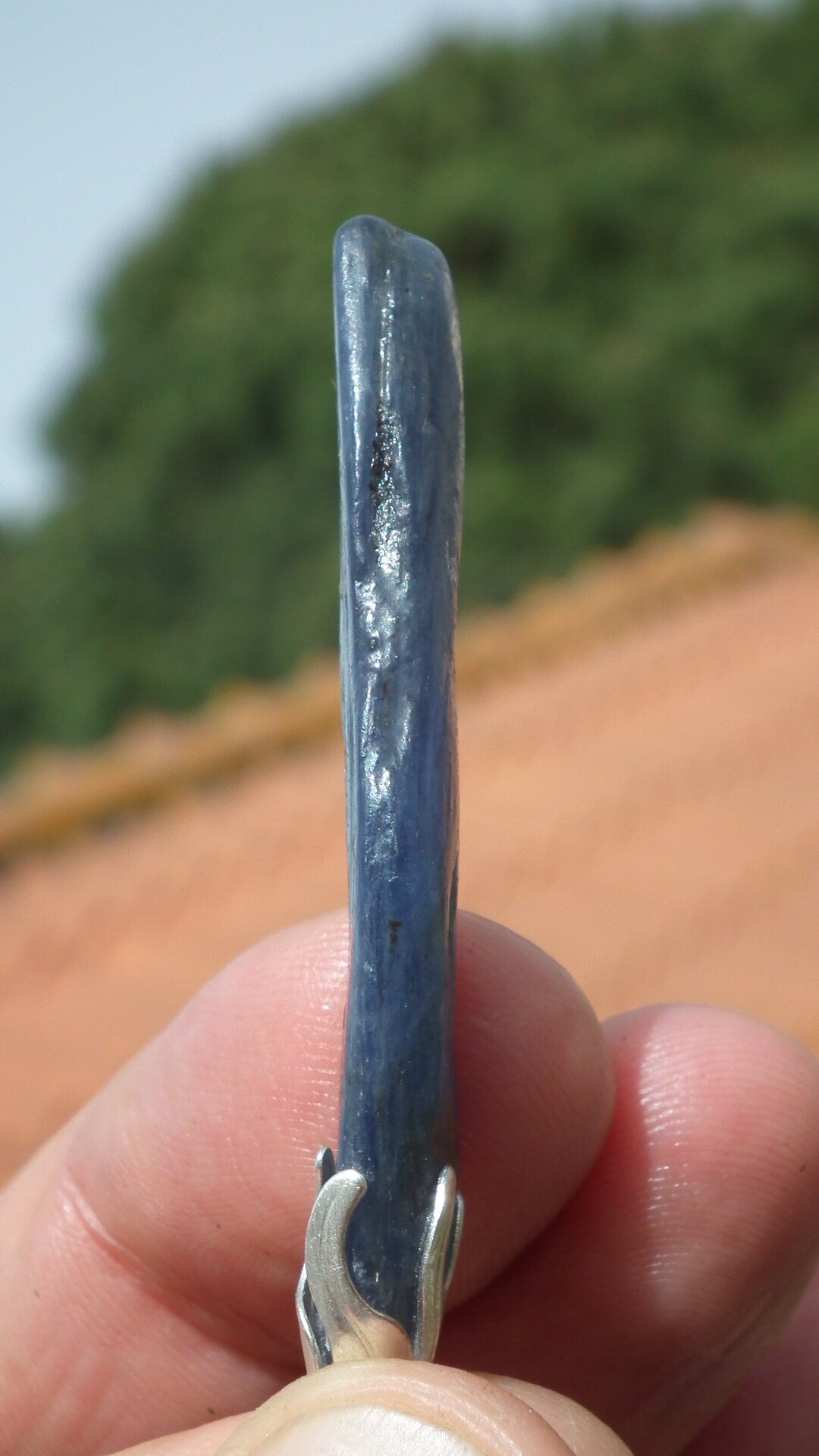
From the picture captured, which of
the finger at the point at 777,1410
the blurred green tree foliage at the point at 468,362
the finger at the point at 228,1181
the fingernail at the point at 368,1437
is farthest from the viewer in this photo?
the blurred green tree foliage at the point at 468,362

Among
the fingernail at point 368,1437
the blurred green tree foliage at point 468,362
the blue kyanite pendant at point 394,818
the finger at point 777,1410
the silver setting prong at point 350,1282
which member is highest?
the blurred green tree foliage at point 468,362

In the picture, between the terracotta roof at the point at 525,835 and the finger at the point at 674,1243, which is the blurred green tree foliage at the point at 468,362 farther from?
the finger at the point at 674,1243

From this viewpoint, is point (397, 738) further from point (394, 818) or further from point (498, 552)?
point (498, 552)

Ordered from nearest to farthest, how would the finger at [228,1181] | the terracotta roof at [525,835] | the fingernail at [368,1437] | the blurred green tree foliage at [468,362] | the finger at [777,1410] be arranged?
the fingernail at [368,1437] → the finger at [228,1181] → the finger at [777,1410] → the terracotta roof at [525,835] → the blurred green tree foliage at [468,362]

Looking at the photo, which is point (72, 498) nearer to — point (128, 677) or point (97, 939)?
point (128, 677)

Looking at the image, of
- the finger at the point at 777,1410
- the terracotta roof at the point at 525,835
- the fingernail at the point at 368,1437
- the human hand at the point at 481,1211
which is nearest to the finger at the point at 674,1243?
the human hand at the point at 481,1211

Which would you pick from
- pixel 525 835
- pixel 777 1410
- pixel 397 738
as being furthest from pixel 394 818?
pixel 525 835

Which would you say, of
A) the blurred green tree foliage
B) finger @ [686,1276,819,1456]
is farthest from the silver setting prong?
the blurred green tree foliage
